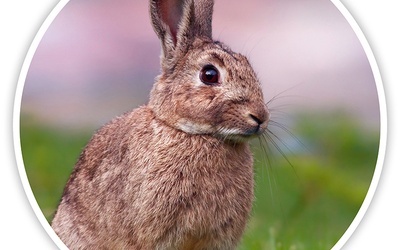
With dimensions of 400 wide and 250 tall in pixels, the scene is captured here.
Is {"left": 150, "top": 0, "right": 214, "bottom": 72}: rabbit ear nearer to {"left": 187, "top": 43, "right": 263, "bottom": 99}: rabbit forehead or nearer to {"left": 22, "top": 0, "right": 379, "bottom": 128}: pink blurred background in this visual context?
{"left": 187, "top": 43, "right": 263, "bottom": 99}: rabbit forehead

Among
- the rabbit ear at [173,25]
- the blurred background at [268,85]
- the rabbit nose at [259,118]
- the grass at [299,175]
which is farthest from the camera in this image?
the grass at [299,175]

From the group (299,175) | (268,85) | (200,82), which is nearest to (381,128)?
(299,175)

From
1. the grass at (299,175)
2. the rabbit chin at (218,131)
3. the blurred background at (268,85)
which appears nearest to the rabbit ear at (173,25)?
the blurred background at (268,85)

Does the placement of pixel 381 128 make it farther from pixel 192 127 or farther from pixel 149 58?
pixel 149 58

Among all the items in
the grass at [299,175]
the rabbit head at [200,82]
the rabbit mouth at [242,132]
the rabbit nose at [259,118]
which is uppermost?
the rabbit head at [200,82]

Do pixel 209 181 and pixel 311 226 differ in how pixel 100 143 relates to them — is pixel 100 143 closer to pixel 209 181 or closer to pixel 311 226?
pixel 209 181

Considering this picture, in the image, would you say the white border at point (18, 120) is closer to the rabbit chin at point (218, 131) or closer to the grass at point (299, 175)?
the grass at point (299, 175)

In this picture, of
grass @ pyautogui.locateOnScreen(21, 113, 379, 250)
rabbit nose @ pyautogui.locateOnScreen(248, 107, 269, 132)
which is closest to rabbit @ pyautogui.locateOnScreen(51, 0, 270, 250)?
rabbit nose @ pyautogui.locateOnScreen(248, 107, 269, 132)
